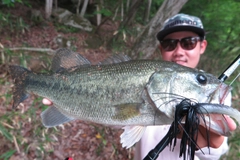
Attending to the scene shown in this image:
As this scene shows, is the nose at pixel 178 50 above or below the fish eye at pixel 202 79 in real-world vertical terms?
below

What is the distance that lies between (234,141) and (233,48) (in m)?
3.23

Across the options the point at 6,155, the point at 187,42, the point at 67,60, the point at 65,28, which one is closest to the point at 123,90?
the point at 67,60

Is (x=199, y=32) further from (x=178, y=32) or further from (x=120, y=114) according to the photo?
(x=120, y=114)

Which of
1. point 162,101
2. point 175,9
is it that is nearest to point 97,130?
point 162,101

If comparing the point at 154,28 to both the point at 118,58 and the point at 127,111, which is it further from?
the point at 127,111

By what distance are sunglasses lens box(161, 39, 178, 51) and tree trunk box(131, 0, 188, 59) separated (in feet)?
9.32

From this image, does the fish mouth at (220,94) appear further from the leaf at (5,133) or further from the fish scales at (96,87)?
the leaf at (5,133)

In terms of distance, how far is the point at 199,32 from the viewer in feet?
7.75

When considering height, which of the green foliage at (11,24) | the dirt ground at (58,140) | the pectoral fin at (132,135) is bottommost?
the dirt ground at (58,140)

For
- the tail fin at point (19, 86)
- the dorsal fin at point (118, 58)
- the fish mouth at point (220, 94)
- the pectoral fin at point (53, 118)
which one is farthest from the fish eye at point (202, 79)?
the tail fin at point (19, 86)

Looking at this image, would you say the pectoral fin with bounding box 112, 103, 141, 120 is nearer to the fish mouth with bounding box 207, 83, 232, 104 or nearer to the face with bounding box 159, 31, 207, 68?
the fish mouth with bounding box 207, 83, 232, 104

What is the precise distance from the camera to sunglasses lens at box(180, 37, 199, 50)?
2350mm

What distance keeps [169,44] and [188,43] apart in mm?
221

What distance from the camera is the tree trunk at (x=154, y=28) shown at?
4.95 m
